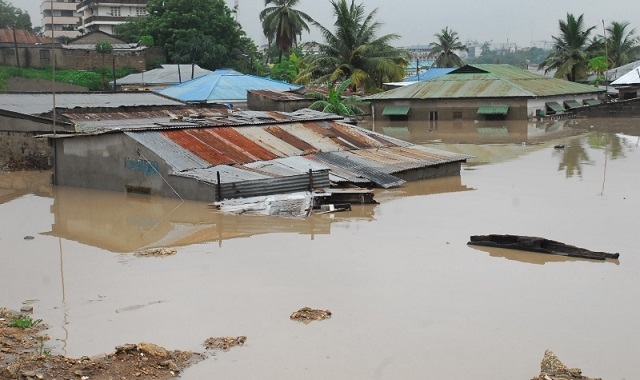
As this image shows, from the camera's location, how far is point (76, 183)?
62.3 feet

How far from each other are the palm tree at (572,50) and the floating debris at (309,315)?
145 ft

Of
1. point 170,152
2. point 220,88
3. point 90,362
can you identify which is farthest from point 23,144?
point 90,362

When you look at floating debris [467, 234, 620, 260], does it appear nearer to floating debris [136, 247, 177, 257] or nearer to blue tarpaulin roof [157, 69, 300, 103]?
floating debris [136, 247, 177, 257]

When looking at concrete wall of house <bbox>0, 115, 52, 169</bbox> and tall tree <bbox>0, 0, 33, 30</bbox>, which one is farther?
tall tree <bbox>0, 0, 33, 30</bbox>

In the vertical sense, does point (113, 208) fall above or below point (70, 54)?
below

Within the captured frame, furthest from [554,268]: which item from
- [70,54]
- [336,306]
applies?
[70,54]

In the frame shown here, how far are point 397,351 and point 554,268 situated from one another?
4080mm

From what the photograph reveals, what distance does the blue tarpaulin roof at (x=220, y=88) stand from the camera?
115 ft

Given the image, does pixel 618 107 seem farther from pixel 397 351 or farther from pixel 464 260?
pixel 397 351

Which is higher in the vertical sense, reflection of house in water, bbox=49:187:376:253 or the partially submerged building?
the partially submerged building

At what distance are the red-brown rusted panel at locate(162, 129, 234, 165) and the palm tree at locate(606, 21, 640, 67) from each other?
1704 inches

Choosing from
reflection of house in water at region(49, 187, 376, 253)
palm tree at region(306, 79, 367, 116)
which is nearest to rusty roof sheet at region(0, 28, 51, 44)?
palm tree at region(306, 79, 367, 116)

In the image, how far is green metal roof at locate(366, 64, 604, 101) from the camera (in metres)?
38.8

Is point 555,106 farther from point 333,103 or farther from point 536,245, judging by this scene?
point 536,245
